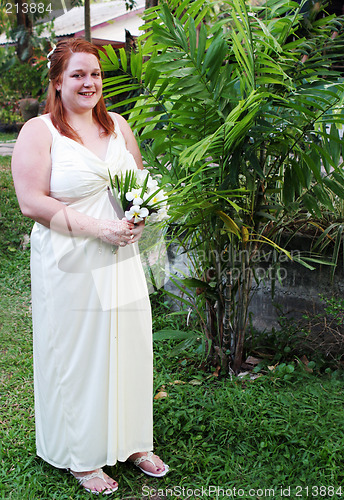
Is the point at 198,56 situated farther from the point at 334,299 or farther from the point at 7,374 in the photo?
the point at 7,374

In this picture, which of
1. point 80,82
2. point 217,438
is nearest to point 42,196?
point 80,82

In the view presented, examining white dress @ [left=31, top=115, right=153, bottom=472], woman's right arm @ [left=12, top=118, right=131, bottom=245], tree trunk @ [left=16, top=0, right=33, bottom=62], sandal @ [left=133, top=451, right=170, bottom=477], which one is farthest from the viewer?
tree trunk @ [left=16, top=0, right=33, bottom=62]

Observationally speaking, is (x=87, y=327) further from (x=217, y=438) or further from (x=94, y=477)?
(x=217, y=438)

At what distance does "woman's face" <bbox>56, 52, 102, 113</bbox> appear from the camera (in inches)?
76.5

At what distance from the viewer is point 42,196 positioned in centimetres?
190

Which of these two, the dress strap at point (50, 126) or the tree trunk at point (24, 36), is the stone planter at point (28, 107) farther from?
the dress strap at point (50, 126)

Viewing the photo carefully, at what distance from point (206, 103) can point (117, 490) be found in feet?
5.73

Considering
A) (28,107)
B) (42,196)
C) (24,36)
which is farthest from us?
(28,107)

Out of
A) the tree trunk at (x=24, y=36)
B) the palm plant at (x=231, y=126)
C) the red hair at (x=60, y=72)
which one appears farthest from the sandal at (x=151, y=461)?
the tree trunk at (x=24, y=36)

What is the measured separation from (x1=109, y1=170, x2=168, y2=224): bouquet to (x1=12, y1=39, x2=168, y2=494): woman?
0.06m

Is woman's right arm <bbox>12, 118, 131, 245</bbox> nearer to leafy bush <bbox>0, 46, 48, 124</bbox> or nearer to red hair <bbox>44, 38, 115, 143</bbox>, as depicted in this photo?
red hair <bbox>44, 38, 115, 143</bbox>

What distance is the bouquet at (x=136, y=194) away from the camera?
195 centimetres

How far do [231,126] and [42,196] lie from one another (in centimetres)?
82

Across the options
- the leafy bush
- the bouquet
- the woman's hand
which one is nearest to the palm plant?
the bouquet
